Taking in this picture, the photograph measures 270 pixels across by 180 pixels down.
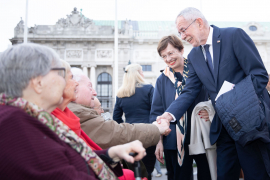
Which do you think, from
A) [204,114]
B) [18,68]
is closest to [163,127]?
[204,114]

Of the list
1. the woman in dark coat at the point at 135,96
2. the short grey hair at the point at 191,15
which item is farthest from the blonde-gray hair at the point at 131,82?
the short grey hair at the point at 191,15

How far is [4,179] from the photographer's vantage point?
101 cm

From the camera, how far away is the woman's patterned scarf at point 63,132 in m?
1.17

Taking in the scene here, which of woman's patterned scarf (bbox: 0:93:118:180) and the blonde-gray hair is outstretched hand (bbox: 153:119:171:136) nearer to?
woman's patterned scarf (bbox: 0:93:118:180)

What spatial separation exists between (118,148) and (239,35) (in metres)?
1.69

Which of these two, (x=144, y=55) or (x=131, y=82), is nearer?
(x=131, y=82)

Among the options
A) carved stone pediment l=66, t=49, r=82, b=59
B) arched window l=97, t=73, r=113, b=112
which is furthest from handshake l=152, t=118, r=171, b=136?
carved stone pediment l=66, t=49, r=82, b=59

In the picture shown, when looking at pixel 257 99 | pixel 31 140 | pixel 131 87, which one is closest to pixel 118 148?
pixel 31 140

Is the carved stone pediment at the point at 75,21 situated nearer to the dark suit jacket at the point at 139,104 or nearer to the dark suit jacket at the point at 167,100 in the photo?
the dark suit jacket at the point at 139,104

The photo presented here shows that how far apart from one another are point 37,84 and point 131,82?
274 centimetres

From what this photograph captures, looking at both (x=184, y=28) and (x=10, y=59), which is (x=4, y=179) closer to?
(x=10, y=59)

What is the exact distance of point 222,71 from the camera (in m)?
2.34

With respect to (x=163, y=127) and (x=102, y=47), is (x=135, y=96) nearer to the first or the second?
(x=163, y=127)

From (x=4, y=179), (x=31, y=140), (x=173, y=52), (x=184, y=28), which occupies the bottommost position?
(x=4, y=179)
